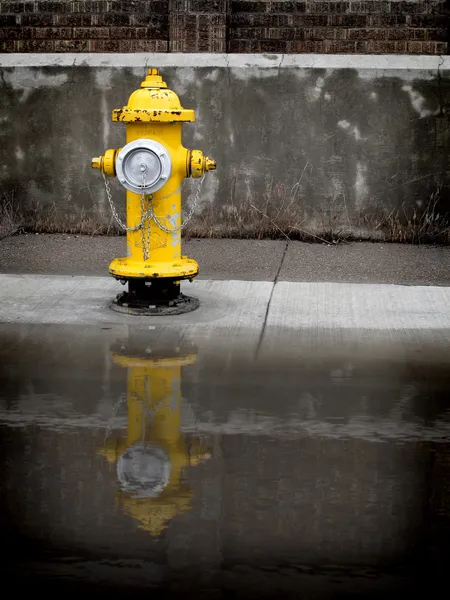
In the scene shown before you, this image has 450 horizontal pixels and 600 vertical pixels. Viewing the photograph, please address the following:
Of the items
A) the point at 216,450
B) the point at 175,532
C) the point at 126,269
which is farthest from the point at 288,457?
the point at 126,269

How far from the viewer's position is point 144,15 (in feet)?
36.6

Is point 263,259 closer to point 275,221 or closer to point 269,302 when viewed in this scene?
point 275,221

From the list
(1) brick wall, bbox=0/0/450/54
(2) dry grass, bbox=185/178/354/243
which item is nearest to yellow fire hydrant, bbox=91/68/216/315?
(2) dry grass, bbox=185/178/354/243

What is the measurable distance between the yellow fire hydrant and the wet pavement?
0.60 meters

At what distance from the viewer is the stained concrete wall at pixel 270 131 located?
32.4 feet

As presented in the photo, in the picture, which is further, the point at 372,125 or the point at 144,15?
the point at 144,15

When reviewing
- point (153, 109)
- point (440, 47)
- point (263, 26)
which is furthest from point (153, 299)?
point (440, 47)

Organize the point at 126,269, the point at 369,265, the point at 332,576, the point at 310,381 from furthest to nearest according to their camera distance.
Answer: the point at 369,265, the point at 126,269, the point at 310,381, the point at 332,576

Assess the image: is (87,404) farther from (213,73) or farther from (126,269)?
(213,73)

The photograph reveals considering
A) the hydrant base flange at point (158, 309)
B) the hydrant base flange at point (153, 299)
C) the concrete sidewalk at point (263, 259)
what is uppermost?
the hydrant base flange at point (153, 299)

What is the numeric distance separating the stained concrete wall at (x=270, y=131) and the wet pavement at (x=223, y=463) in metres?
3.14

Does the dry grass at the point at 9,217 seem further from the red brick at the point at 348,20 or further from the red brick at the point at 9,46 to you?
the red brick at the point at 348,20

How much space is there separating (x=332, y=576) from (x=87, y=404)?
2.19 metres

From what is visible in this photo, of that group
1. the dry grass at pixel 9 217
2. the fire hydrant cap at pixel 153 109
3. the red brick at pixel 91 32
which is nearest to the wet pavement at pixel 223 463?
the fire hydrant cap at pixel 153 109
